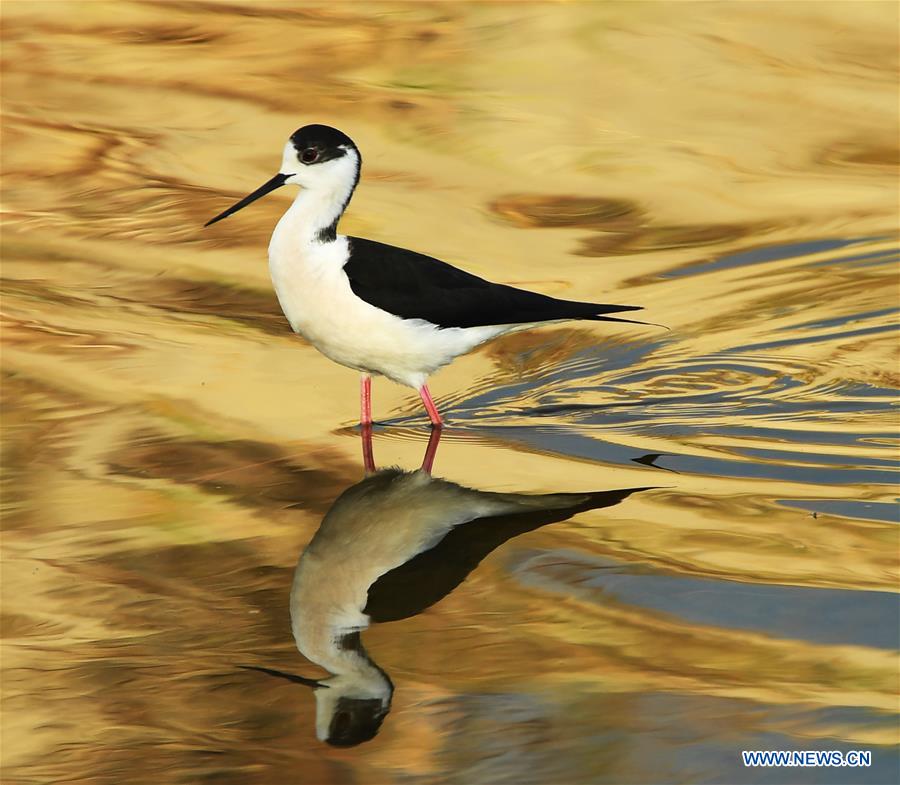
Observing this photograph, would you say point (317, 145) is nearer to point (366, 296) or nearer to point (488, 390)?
point (366, 296)

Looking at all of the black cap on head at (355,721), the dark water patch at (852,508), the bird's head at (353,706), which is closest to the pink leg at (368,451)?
the dark water patch at (852,508)

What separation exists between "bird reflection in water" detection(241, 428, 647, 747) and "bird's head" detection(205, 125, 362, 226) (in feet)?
3.81

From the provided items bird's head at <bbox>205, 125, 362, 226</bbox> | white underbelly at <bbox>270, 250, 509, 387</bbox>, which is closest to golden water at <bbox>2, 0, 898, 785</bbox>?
white underbelly at <bbox>270, 250, 509, 387</bbox>

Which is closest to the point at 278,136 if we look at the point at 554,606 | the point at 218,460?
the point at 218,460

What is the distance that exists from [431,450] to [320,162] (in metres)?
1.34

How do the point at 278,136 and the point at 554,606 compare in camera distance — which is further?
the point at 278,136

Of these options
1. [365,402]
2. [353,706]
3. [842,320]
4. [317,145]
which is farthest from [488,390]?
[353,706]

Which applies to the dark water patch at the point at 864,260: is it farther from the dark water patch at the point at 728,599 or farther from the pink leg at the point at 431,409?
the dark water patch at the point at 728,599

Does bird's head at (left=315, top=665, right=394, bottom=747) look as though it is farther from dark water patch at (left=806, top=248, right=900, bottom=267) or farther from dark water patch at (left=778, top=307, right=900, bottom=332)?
dark water patch at (left=806, top=248, right=900, bottom=267)

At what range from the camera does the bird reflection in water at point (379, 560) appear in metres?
4.32

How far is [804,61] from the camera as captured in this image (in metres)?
11.1

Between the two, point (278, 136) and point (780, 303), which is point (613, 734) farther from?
point (278, 136)

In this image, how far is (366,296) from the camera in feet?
20.6

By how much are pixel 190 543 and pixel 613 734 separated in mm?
1930
